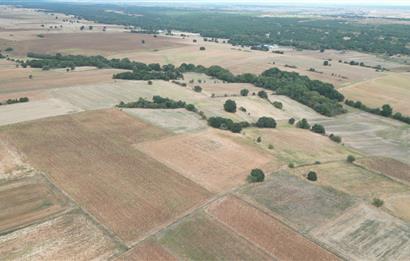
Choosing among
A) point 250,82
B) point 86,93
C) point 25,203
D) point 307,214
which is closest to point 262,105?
point 250,82

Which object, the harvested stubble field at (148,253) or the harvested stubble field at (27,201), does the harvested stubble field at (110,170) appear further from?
the harvested stubble field at (27,201)

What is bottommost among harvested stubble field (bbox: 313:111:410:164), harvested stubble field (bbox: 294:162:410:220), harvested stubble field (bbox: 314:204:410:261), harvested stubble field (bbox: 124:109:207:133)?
harvested stubble field (bbox: 313:111:410:164)

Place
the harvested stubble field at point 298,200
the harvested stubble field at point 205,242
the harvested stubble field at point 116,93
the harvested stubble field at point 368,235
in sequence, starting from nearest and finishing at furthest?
the harvested stubble field at point 205,242 < the harvested stubble field at point 368,235 < the harvested stubble field at point 298,200 < the harvested stubble field at point 116,93

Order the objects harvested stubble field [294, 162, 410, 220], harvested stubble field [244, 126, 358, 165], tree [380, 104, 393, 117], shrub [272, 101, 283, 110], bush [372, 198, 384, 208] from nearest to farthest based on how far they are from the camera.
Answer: bush [372, 198, 384, 208]
harvested stubble field [294, 162, 410, 220]
harvested stubble field [244, 126, 358, 165]
tree [380, 104, 393, 117]
shrub [272, 101, 283, 110]

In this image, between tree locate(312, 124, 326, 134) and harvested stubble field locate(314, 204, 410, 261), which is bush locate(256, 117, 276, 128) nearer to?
tree locate(312, 124, 326, 134)

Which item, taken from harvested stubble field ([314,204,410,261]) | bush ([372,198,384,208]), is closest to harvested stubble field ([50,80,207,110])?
bush ([372,198,384,208])

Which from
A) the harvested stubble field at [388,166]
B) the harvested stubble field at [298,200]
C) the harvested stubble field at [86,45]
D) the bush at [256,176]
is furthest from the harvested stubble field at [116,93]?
the harvested stubble field at [86,45]
